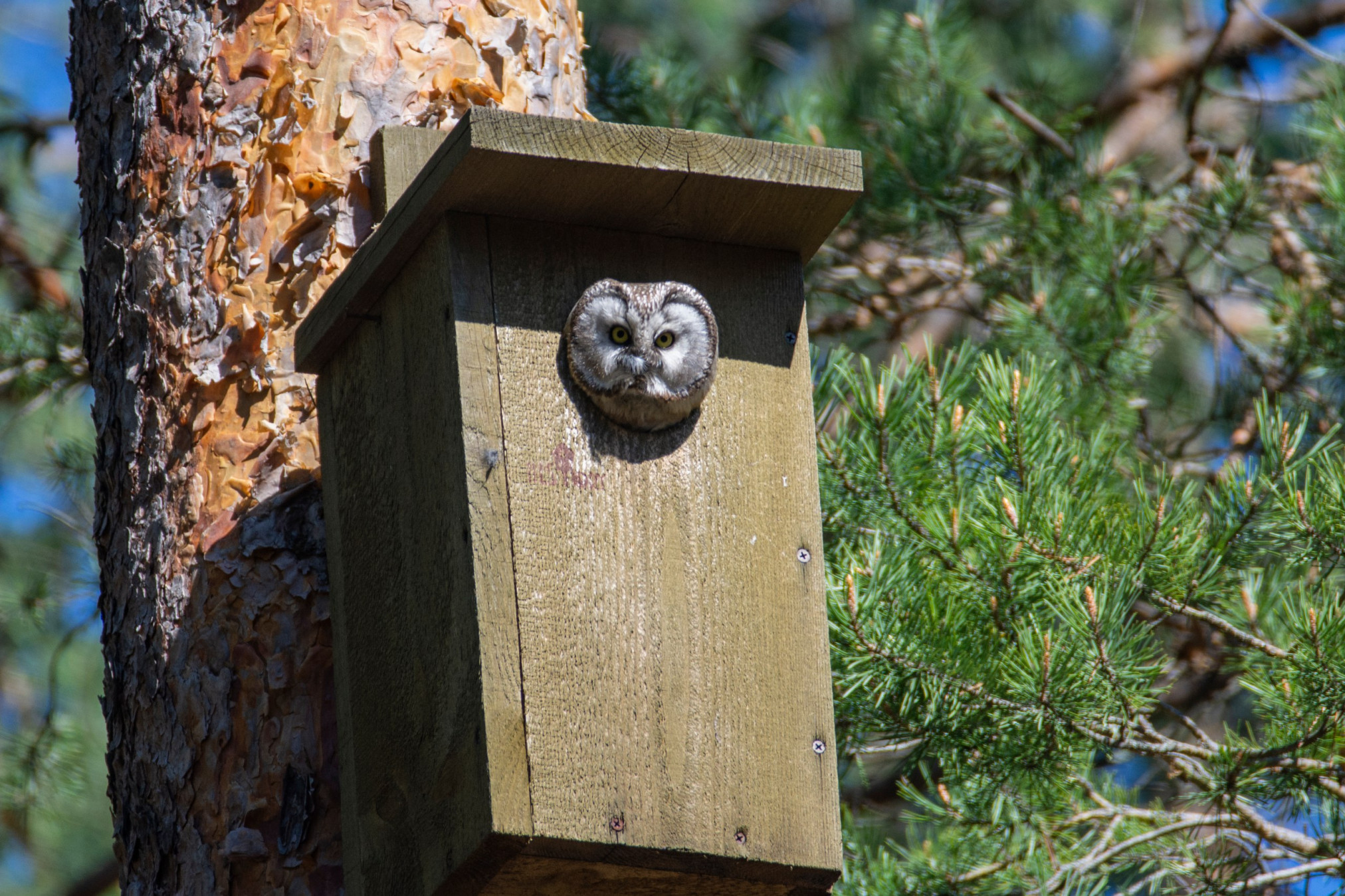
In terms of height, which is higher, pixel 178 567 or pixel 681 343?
pixel 681 343

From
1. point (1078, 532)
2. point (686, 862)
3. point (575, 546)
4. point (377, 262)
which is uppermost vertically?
point (377, 262)

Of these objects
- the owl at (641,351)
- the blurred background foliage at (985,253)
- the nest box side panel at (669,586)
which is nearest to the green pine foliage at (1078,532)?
the blurred background foliage at (985,253)

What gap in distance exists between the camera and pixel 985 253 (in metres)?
3.79

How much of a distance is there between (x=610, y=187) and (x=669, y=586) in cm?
40

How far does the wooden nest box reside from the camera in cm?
150

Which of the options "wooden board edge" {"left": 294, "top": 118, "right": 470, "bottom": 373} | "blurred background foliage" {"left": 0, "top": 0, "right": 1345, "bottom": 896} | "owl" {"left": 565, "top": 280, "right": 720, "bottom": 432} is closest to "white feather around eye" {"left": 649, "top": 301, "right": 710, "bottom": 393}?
"owl" {"left": 565, "top": 280, "right": 720, "bottom": 432}

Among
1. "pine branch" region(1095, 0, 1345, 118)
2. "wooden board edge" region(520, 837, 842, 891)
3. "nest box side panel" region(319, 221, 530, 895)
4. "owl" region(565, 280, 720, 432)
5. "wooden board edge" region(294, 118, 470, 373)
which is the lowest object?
"wooden board edge" region(520, 837, 842, 891)

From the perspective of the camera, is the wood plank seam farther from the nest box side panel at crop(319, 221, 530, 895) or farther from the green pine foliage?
the green pine foliage

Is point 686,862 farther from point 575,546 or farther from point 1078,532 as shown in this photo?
point 1078,532

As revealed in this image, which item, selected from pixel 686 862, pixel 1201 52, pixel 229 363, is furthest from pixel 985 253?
pixel 686 862

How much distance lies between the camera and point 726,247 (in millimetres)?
1749

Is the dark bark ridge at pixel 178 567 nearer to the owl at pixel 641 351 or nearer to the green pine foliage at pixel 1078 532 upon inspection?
the owl at pixel 641 351

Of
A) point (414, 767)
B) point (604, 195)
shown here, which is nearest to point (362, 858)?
point (414, 767)

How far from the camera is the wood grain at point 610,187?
1.57m
